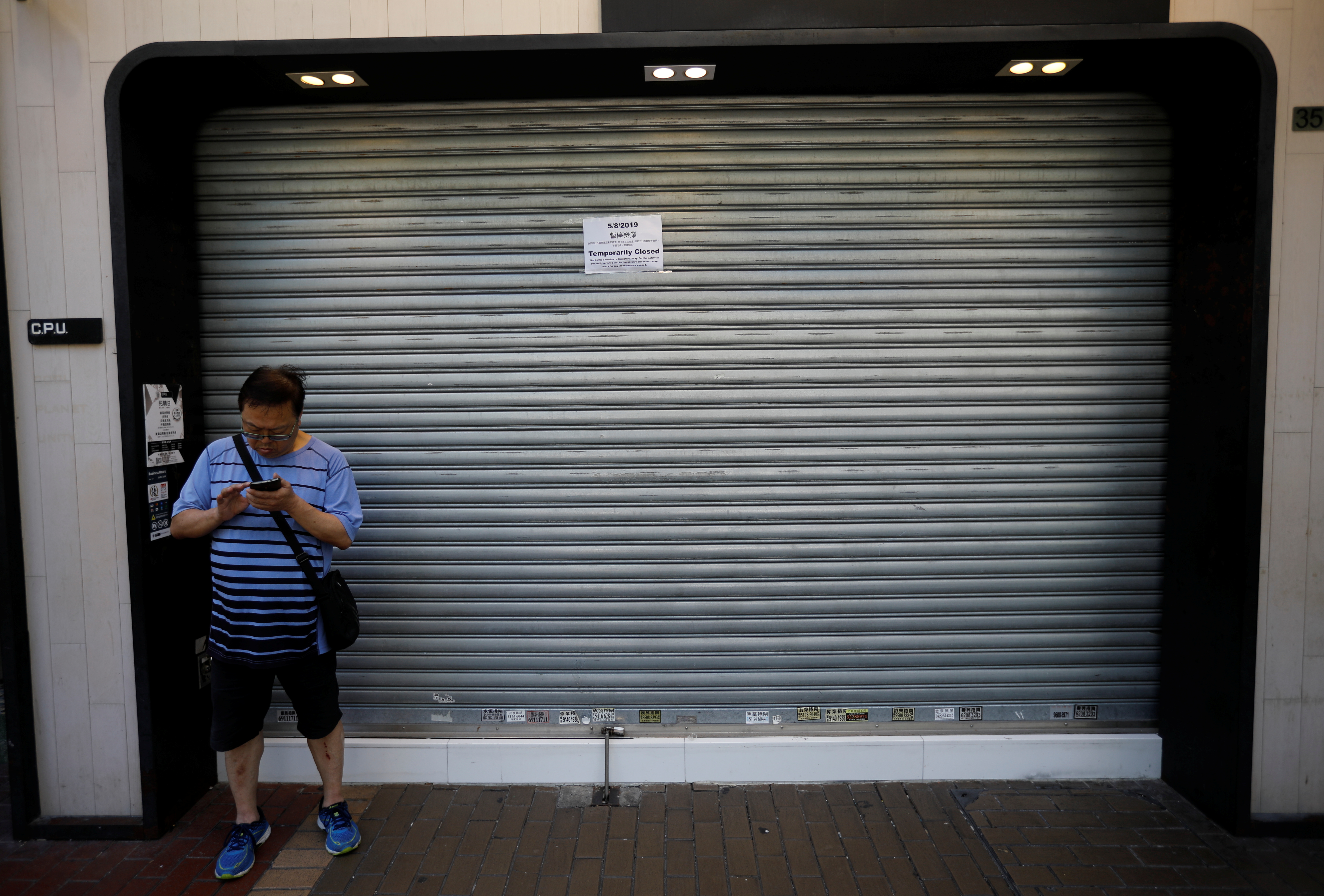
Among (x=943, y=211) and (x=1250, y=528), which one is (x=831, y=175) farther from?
(x=1250, y=528)

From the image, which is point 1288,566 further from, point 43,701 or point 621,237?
point 43,701

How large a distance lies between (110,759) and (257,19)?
3.69 metres

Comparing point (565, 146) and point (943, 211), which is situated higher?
point (565, 146)

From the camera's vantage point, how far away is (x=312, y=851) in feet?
11.3

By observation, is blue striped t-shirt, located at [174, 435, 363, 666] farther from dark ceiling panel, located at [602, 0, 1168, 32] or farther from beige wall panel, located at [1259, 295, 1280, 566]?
beige wall panel, located at [1259, 295, 1280, 566]

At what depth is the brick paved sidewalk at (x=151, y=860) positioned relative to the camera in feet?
10.6

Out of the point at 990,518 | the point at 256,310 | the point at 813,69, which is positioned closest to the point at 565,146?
the point at 813,69

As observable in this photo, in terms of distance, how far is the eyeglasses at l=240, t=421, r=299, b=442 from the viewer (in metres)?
3.14

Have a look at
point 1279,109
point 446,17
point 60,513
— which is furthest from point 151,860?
point 1279,109

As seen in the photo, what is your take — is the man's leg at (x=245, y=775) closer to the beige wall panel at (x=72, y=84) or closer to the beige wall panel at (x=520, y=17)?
the beige wall panel at (x=72, y=84)

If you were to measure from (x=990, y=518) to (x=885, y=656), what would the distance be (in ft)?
3.15

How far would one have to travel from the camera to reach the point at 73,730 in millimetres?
3656

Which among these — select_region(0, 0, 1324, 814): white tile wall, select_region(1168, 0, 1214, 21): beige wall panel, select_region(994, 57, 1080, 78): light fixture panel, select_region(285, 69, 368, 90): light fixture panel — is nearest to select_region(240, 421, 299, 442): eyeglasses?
select_region(0, 0, 1324, 814): white tile wall

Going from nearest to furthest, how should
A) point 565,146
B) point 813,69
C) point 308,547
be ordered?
point 308,547 < point 813,69 < point 565,146
